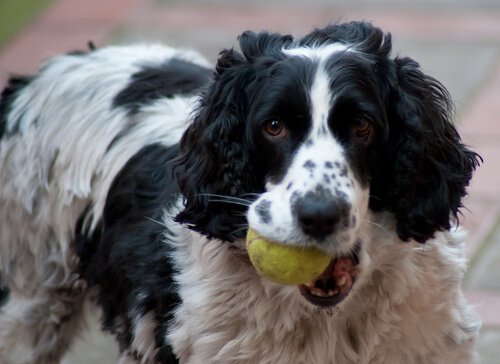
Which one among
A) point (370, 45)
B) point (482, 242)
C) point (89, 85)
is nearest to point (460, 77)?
point (482, 242)

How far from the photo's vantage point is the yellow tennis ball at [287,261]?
3.71 metres

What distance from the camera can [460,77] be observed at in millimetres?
8852

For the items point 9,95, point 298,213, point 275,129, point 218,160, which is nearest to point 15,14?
point 9,95

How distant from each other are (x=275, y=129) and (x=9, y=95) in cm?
210

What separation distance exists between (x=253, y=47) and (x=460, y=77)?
196 inches

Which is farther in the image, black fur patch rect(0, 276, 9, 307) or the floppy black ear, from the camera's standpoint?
black fur patch rect(0, 276, 9, 307)

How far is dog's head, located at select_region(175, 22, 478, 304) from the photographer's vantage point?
373 centimetres

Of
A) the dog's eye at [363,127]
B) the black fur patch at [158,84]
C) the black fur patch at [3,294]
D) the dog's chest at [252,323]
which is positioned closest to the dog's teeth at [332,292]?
the dog's chest at [252,323]

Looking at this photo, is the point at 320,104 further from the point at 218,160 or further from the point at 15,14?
the point at 15,14

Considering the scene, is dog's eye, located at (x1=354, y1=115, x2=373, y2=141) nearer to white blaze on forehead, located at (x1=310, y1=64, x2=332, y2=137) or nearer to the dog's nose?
white blaze on forehead, located at (x1=310, y1=64, x2=332, y2=137)

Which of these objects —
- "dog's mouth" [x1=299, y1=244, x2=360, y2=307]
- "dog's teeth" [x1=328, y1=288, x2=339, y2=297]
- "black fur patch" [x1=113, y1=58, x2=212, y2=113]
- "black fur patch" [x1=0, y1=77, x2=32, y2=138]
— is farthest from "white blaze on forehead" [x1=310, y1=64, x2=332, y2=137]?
"black fur patch" [x1=0, y1=77, x2=32, y2=138]

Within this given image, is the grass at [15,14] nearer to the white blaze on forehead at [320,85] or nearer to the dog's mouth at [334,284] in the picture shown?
the white blaze on forehead at [320,85]

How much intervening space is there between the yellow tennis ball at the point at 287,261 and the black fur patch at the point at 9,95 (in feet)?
6.80

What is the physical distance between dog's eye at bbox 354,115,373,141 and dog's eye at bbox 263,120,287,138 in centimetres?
22
